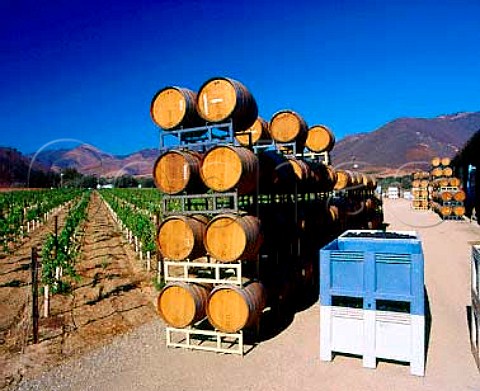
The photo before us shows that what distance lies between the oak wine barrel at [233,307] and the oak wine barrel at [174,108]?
3.31m

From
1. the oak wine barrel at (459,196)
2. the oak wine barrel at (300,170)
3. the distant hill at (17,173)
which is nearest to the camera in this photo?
the oak wine barrel at (300,170)


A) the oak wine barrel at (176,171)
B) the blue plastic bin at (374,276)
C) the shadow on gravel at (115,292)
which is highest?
the oak wine barrel at (176,171)

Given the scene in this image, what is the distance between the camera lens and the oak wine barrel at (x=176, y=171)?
26.7 ft

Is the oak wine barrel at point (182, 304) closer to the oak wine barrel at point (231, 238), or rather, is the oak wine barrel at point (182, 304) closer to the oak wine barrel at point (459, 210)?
the oak wine barrel at point (231, 238)

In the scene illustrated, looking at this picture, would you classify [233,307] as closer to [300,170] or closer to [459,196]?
[300,170]

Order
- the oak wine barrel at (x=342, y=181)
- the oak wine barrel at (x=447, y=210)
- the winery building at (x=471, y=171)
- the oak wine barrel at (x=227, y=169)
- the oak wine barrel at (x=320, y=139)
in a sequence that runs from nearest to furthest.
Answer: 1. the oak wine barrel at (x=227, y=169)
2. the oak wine barrel at (x=320, y=139)
3. the oak wine barrel at (x=342, y=181)
4. the winery building at (x=471, y=171)
5. the oak wine barrel at (x=447, y=210)

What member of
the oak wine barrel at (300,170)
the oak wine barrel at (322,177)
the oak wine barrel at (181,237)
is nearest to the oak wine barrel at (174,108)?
the oak wine barrel at (181,237)

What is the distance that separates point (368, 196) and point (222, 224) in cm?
1871

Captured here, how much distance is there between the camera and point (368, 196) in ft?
81.3

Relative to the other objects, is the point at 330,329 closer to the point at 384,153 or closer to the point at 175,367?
the point at 175,367

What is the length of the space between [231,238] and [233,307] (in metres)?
1.21

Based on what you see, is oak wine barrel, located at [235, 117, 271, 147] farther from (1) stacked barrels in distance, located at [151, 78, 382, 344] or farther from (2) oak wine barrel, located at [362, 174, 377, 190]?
(2) oak wine barrel, located at [362, 174, 377, 190]

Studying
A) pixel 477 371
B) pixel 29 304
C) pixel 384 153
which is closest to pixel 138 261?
pixel 29 304

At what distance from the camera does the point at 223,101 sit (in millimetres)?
8055
